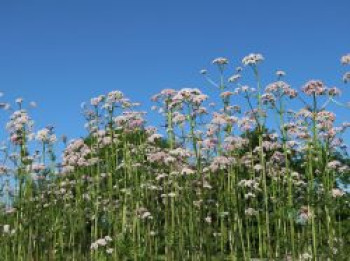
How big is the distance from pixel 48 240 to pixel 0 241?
171 centimetres

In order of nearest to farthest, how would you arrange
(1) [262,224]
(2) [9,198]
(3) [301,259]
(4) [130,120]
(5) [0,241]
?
1. (3) [301,259]
2. (1) [262,224]
3. (4) [130,120]
4. (5) [0,241]
5. (2) [9,198]

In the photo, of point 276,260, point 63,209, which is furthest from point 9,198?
point 276,260

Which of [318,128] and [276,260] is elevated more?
[318,128]

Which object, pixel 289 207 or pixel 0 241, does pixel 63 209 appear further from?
pixel 289 207

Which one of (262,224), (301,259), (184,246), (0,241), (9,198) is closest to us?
(301,259)

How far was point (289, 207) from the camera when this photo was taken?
29.0 feet

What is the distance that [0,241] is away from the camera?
12625 millimetres

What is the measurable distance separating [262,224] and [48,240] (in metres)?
4.47

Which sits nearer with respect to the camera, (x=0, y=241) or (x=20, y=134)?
(x=20, y=134)

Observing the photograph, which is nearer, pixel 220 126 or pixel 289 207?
pixel 289 207

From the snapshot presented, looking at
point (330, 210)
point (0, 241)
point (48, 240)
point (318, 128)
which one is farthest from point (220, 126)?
point (0, 241)

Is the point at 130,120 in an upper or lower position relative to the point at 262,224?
upper

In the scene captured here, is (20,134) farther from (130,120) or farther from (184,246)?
(184,246)

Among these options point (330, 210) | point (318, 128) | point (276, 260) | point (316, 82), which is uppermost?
point (316, 82)
